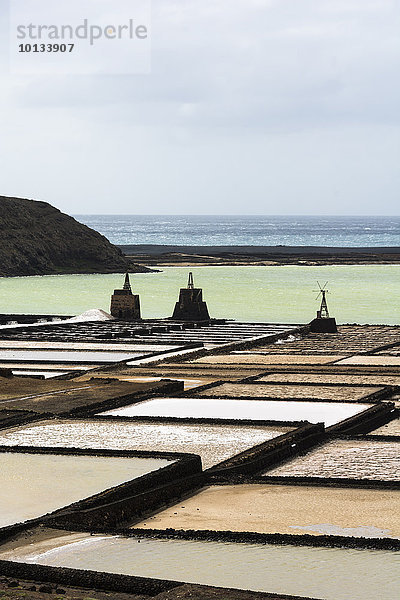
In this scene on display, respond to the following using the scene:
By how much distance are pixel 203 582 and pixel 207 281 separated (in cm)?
6726

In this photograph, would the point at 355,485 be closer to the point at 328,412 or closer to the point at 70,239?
the point at 328,412

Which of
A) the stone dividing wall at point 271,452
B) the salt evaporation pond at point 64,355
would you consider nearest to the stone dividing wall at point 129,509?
the stone dividing wall at point 271,452

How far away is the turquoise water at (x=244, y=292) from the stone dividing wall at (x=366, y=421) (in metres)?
27.0

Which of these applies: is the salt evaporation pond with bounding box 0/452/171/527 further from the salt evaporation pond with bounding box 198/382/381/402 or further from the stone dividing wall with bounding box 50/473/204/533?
the salt evaporation pond with bounding box 198/382/381/402

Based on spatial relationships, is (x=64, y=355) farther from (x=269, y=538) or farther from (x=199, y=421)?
(x=269, y=538)

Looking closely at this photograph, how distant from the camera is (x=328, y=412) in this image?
16547mm

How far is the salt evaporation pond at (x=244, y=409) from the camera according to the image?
15.9m

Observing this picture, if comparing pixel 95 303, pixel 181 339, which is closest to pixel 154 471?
pixel 181 339

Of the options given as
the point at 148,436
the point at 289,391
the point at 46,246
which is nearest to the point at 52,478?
the point at 148,436

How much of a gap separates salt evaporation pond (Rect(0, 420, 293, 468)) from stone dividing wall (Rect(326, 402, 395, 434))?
0.99 metres

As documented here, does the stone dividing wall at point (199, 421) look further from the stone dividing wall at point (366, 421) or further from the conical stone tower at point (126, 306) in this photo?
the conical stone tower at point (126, 306)

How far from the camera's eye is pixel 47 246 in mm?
94500

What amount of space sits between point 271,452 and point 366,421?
119 inches

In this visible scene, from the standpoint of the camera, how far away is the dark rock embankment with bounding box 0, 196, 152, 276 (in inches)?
3558
